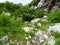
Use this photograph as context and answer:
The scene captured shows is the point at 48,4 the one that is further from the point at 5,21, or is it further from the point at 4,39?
the point at 4,39

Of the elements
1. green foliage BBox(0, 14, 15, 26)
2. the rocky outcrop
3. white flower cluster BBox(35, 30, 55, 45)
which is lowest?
white flower cluster BBox(35, 30, 55, 45)

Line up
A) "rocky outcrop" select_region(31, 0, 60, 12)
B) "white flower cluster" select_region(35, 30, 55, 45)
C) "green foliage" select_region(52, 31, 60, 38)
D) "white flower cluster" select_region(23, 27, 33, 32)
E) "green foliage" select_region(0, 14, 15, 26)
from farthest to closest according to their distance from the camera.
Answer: "rocky outcrop" select_region(31, 0, 60, 12) → "green foliage" select_region(0, 14, 15, 26) → "white flower cluster" select_region(23, 27, 33, 32) → "green foliage" select_region(52, 31, 60, 38) → "white flower cluster" select_region(35, 30, 55, 45)

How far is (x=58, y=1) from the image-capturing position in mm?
20844

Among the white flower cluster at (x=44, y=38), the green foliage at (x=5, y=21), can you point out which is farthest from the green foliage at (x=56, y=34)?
the green foliage at (x=5, y=21)

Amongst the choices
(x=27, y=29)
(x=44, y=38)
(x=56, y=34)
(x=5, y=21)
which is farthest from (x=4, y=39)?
(x=56, y=34)

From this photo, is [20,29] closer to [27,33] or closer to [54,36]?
[27,33]

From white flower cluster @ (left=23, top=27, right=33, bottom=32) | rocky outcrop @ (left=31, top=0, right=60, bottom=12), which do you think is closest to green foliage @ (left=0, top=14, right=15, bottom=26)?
white flower cluster @ (left=23, top=27, right=33, bottom=32)

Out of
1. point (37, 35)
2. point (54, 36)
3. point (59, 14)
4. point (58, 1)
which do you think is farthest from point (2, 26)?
point (58, 1)

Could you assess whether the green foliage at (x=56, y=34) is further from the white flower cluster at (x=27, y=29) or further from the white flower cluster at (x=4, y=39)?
the white flower cluster at (x=4, y=39)

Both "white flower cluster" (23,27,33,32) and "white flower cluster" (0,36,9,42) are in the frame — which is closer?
"white flower cluster" (0,36,9,42)

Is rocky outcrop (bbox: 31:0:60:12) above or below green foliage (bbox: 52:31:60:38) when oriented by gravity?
above

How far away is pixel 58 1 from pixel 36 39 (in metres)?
11.3

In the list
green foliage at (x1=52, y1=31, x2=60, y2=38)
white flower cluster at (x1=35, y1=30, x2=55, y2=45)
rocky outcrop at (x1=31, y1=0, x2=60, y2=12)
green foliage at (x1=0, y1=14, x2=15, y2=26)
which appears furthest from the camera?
rocky outcrop at (x1=31, y1=0, x2=60, y2=12)

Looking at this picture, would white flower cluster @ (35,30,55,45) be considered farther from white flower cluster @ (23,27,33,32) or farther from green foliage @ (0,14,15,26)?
green foliage @ (0,14,15,26)
